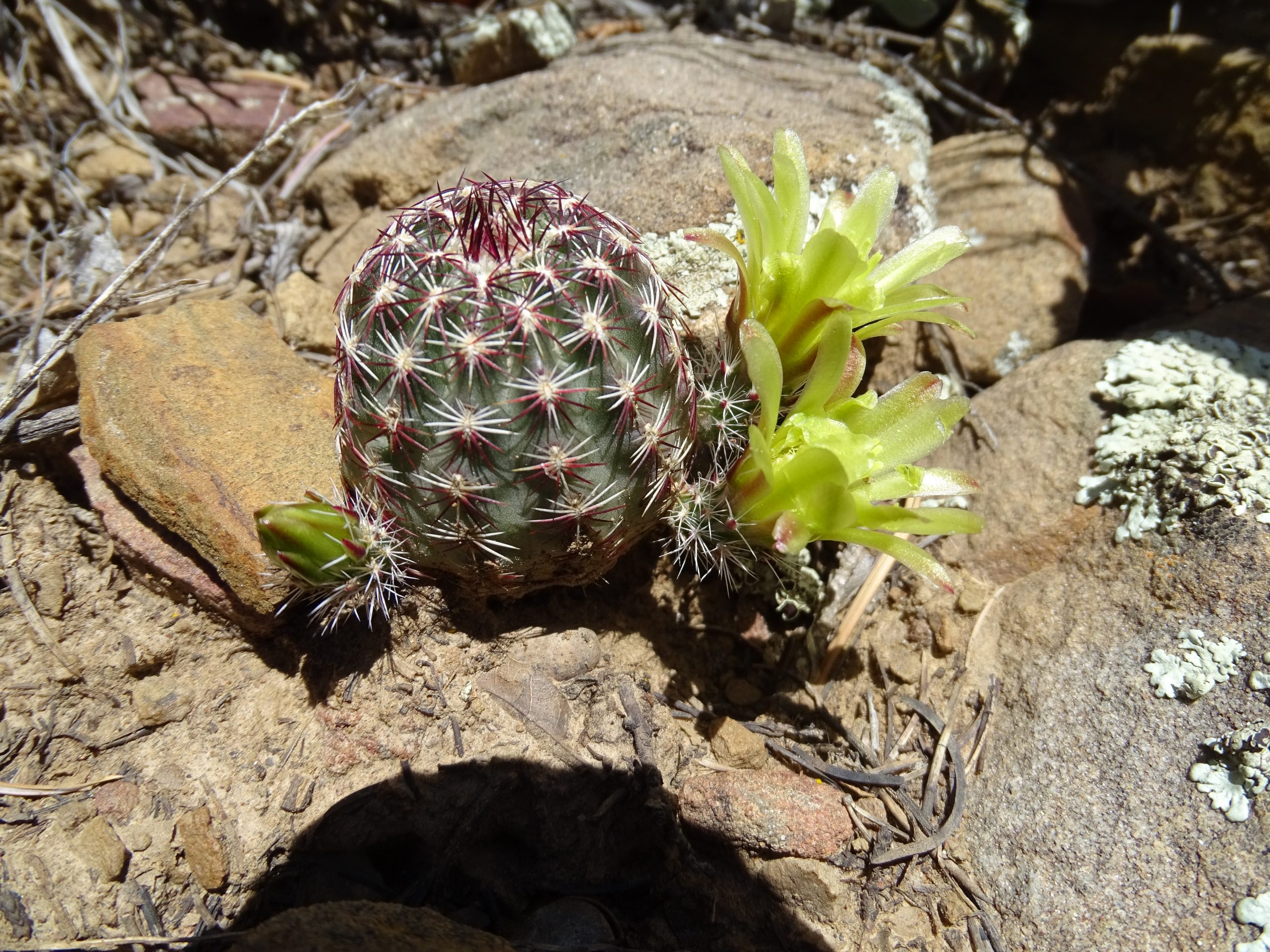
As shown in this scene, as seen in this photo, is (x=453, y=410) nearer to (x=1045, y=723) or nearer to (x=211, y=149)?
(x=1045, y=723)

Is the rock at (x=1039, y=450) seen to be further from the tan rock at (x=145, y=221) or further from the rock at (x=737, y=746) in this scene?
the tan rock at (x=145, y=221)

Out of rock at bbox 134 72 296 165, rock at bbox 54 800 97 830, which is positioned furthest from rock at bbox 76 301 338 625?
rock at bbox 134 72 296 165

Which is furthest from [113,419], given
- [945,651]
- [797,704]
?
[945,651]

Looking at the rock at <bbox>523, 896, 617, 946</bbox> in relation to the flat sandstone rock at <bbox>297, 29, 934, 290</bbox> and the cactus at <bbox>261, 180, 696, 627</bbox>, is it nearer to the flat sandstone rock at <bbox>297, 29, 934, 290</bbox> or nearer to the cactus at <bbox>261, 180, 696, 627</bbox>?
the cactus at <bbox>261, 180, 696, 627</bbox>

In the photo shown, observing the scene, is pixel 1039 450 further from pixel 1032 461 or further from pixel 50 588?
pixel 50 588

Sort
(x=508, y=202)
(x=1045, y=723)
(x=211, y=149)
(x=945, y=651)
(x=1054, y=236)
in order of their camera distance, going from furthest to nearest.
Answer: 1. (x=211, y=149)
2. (x=1054, y=236)
3. (x=945, y=651)
4. (x=1045, y=723)
5. (x=508, y=202)
